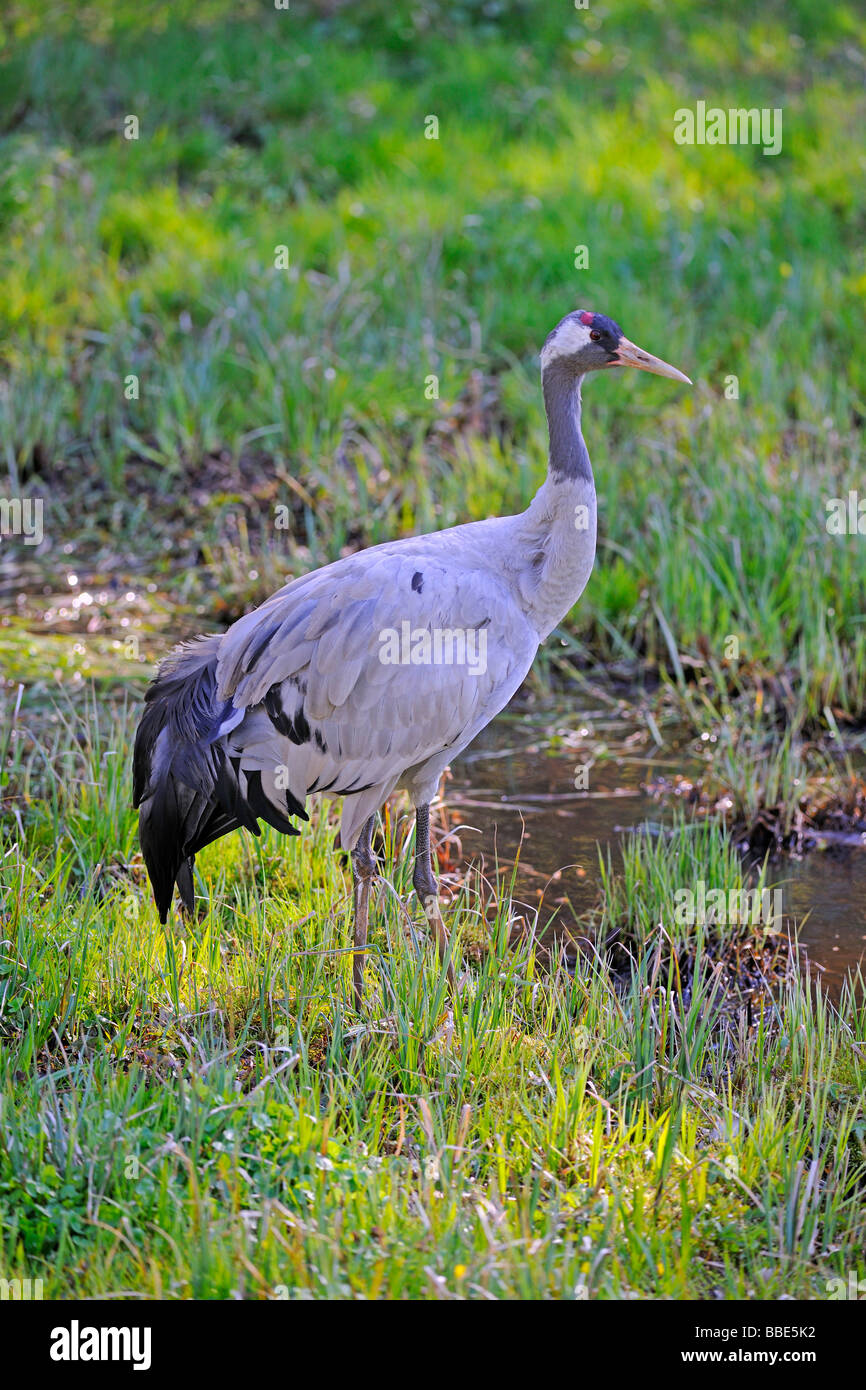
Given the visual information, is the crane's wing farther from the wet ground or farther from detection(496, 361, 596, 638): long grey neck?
the wet ground

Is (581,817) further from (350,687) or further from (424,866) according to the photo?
(350,687)

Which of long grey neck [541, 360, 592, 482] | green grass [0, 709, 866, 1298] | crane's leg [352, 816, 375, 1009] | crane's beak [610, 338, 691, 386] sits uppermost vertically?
crane's beak [610, 338, 691, 386]

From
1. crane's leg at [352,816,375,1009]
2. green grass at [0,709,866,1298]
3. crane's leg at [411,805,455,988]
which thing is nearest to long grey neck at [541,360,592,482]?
crane's leg at [411,805,455,988]

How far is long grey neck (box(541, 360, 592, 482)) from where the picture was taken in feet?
13.7

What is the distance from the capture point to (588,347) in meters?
4.24

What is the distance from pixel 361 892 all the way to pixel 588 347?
1619 mm

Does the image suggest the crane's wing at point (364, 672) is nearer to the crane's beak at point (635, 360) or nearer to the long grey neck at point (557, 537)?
the long grey neck at point (557, 537)

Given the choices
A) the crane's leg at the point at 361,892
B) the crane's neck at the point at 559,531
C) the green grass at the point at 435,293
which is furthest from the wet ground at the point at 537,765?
the crane's neck at the point at 559,531

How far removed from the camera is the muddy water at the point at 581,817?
183 inches

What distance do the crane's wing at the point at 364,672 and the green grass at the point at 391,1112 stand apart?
A: 414 millimetres

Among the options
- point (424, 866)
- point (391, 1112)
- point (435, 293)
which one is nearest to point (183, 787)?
point (424, 866)

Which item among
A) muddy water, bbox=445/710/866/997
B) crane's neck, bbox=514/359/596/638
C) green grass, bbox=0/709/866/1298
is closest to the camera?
green grass, bbox=0/709/866/1298

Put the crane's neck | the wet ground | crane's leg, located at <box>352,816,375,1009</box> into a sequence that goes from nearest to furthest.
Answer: crane's leg, located at <box>352,816,375,1009</box> < the crane's neck < the wet ground
